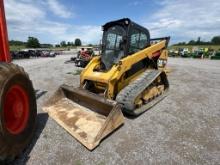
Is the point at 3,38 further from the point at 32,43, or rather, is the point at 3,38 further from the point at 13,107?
the point at 32,43

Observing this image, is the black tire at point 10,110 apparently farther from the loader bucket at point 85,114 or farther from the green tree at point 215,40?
the green tree at point 215,40

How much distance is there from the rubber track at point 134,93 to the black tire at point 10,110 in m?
2.07

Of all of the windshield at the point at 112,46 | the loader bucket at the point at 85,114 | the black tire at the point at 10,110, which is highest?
the windshield at the point at 112,46

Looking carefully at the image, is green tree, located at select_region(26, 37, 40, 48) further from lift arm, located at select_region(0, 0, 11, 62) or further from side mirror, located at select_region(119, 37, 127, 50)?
lift arm, located at select_region(0, 0, 11, 62)

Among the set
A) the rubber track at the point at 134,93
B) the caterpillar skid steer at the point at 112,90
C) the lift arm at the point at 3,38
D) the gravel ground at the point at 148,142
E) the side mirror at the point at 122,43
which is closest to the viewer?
the gravel ground at the point at 148,142

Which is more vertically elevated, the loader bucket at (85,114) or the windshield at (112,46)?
the windshield at (112,46)

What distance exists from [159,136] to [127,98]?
3.90ft

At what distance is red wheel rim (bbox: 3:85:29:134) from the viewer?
10.3 ft

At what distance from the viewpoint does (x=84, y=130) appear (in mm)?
4152

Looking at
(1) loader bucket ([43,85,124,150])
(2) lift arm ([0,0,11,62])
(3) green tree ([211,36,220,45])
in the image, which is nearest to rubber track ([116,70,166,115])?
(1) loader bucket ([43,85,124,150])

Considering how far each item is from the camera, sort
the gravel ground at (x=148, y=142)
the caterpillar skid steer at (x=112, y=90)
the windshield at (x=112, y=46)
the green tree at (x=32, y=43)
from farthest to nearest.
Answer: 1. the green tree at (x=32, y=43)
2. the windshield at (x=112, y=46)
3. the caterpillar skid steer at (x=112, y=90)
4. the gravel ground at (x=148, y=142)

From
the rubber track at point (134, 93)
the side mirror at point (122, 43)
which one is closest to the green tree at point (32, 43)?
the side mirror at point (122, 43)

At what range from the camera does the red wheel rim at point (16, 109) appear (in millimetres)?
3129

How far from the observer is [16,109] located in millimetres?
3287
